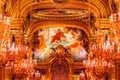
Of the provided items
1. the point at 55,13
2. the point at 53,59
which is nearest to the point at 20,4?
the point at 55,13

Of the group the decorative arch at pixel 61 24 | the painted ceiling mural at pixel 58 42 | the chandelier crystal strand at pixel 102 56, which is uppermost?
the decorative arch at pixel 61 24

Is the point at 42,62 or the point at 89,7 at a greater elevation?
the point at 89,7

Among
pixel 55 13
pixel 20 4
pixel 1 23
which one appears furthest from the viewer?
pixel 55 13

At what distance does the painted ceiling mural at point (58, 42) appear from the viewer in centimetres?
2997

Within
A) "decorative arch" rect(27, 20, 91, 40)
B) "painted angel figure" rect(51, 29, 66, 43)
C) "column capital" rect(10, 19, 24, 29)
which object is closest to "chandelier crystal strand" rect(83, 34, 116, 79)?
"column capital" rect(10, 19, 24, 29)

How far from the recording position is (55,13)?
81.5 ft

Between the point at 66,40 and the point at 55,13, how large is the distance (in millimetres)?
6051

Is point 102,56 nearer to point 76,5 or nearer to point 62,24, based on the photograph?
point 76,5

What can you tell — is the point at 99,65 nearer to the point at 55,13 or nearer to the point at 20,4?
the point at 20,4

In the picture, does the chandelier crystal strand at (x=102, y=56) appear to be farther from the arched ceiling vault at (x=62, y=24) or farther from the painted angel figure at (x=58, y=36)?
the painted angel figure at (x=58, y=36)

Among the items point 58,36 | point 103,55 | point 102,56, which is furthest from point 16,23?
point 58,36

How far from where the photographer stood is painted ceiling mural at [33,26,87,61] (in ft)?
98.3

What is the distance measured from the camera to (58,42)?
101ft

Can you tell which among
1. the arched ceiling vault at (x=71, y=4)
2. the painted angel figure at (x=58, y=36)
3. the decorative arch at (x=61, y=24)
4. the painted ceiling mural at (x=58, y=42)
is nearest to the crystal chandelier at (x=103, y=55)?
the arched ceiling vault at (x=71, y=4)
